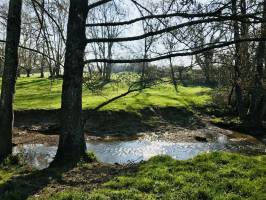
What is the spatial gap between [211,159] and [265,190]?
3422 millimetres

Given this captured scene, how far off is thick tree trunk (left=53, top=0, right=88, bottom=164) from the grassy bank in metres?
0.94

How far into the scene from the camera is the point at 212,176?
11781 mm

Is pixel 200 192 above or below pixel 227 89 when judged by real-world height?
below

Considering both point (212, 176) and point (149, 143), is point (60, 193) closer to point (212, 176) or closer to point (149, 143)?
point (212, 176)

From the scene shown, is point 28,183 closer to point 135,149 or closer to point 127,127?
point 135,149

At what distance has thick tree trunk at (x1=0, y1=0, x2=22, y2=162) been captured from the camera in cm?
1545

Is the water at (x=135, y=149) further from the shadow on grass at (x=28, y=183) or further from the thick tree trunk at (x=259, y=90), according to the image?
the shadow on grass at (x=28, y=183)

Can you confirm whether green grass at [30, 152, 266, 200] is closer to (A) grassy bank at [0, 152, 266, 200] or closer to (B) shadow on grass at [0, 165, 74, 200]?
(A) grassy bank at [0, 152, 266, 200]

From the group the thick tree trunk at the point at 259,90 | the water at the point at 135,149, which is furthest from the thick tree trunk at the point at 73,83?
the thick tree trunk at the point at 259,90

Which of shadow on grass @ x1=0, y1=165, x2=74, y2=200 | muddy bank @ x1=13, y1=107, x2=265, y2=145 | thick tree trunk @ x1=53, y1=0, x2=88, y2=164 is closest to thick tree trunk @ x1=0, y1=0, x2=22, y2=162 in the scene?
thick tree trunk @ x1=53, y1=0, x2=88, y2=164

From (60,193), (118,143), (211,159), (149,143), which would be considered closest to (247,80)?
(149,143)

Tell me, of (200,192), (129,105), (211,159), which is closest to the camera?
(200,192)

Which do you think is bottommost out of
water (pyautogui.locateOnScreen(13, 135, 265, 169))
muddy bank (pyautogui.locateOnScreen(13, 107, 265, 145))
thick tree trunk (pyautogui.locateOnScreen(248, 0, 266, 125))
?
water (pyautogui.locateOnScreen(13, 135, 265, 169))

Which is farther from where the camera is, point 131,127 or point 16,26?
point 131,127
